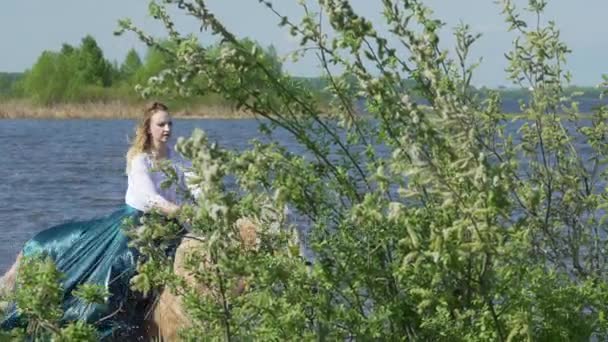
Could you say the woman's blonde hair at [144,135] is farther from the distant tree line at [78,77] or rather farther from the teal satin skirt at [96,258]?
the distant tree line at [78,77]

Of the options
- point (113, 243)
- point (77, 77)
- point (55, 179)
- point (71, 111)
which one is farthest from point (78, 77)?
point (113, 243)

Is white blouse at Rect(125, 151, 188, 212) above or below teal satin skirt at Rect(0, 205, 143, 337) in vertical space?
above

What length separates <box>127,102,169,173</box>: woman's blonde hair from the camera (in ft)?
23.6

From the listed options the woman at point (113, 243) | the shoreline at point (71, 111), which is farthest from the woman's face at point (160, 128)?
A: the shoreline at point (71, 111)

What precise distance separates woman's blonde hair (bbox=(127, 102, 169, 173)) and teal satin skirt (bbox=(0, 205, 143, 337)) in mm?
281

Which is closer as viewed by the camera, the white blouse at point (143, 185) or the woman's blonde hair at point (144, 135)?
the white blouse at point (143, 185)

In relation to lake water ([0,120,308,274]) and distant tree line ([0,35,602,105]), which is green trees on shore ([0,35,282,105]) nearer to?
distant tree line ([0,35,602,105])

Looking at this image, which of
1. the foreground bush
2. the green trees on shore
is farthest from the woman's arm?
the green trees on shore

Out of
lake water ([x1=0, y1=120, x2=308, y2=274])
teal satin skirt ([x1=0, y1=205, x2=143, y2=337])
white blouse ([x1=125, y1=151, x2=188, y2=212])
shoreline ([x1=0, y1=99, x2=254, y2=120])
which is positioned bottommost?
shoreline ([x1=0, y1=99, x2=254, y2=120])

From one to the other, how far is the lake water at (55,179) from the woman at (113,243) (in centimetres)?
44

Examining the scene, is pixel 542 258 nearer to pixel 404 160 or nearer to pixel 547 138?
pixel 547 138

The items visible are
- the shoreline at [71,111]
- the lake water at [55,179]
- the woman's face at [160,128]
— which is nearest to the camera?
the woman's face at [160,128]

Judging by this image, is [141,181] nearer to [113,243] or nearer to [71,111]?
[113,243]

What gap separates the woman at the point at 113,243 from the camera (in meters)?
7.03
